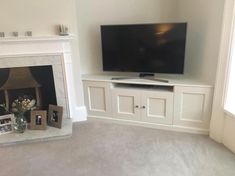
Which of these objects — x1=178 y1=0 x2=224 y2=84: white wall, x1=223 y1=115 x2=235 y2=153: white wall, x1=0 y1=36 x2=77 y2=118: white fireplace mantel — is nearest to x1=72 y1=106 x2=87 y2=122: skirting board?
x1=0 y1=36 x2=77 y2=118: white fireplace mantel

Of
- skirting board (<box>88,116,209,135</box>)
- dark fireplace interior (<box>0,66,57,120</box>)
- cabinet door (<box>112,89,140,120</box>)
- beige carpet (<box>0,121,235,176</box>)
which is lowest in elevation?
beige carpet (<box>0,121,235,176</box>)

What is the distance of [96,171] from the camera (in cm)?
219

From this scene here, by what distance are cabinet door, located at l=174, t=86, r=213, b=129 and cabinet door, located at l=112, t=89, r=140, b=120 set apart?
1.82ft

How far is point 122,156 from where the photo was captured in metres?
2.42

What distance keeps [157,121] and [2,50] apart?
91.8 inches

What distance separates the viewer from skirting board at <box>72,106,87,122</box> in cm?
332

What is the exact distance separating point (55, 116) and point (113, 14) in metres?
1.81

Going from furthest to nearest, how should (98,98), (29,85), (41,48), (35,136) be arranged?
(98,98)
(29,85)
(41,48)
(35,136)

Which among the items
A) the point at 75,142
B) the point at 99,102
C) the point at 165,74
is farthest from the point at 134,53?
the point at 75,142

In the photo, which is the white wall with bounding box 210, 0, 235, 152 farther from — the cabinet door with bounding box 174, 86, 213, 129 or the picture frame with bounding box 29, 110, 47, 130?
the picture frame with bounding box 29, 110, 47, 130

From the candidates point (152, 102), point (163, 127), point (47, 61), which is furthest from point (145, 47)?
point (47, 61)

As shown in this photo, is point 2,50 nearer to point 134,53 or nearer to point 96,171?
point 134,53

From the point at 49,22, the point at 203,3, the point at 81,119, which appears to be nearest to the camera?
the point at 203,3

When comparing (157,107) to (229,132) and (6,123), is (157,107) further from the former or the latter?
(6,123)
